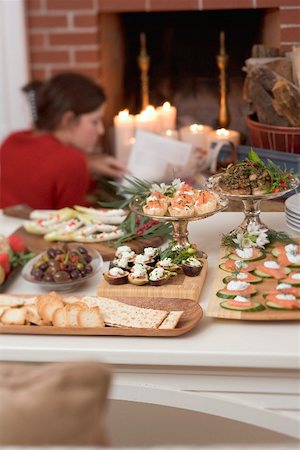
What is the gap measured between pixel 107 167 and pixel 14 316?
159 centimetres

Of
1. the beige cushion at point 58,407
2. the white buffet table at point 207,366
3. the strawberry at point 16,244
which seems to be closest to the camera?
the beige cushion at point 58,407

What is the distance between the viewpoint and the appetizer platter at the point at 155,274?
169cm

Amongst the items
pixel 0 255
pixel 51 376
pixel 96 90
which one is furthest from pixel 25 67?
pixel 51 376

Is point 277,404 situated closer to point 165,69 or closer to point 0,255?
point 0,255

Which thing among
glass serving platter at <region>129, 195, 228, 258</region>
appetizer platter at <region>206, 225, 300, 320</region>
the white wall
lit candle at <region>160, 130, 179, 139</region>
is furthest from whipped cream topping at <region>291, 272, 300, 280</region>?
the white wall

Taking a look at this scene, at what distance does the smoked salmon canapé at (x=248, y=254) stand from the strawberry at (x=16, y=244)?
447 millimetres

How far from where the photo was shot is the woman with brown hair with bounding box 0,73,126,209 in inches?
114

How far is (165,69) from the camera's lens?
3.70 meters

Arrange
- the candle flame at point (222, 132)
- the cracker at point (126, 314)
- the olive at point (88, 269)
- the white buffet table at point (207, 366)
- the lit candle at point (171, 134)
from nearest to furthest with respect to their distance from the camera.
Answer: the white buffet table at point (207, 366) → the cracker at point (126, 314) → the olive at point (88, 269) → the candle flame at point (222, 132) → the lit candle at point (171, 134)

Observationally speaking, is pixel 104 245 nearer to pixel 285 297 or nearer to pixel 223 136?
pixel 285 297

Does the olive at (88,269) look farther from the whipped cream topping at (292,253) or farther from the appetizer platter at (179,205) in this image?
the whipped cream topping at (292,253)

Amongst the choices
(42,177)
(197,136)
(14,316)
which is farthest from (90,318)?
(197,136)

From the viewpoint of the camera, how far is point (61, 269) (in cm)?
175

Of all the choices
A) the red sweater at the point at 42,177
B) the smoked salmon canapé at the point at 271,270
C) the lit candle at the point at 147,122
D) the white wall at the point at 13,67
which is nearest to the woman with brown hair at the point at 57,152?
the red sweater at the point at 42,177
